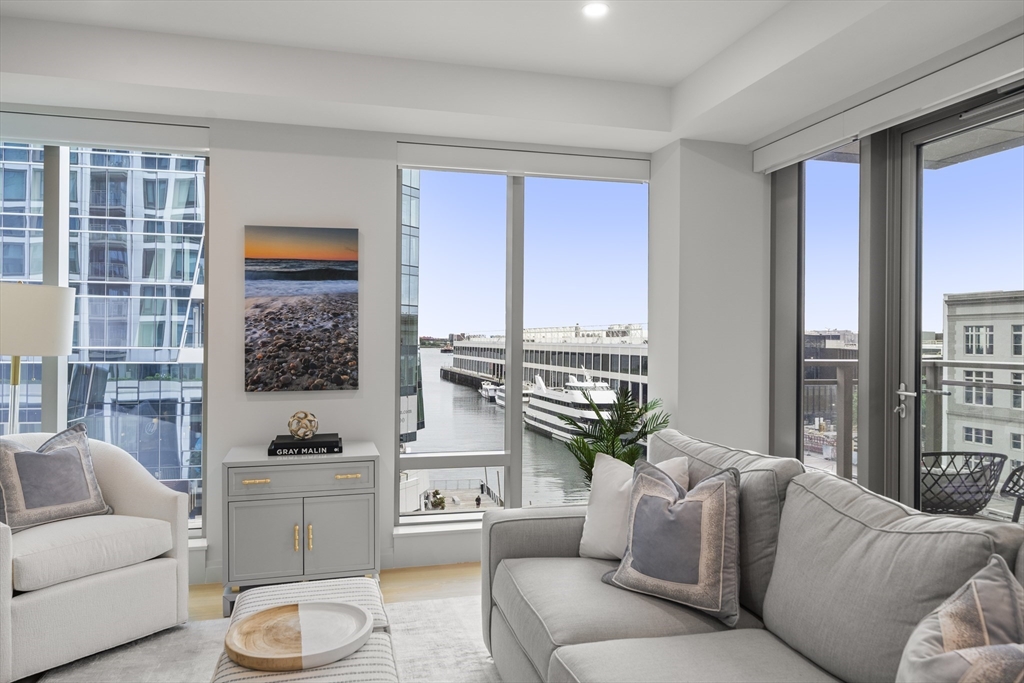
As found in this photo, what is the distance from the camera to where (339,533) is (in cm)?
334

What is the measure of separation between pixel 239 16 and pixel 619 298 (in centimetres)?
259

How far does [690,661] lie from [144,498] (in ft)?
7.97

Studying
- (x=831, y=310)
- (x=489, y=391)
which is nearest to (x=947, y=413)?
(x=831, y=310)

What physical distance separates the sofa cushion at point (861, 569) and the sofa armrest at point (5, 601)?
2.51m

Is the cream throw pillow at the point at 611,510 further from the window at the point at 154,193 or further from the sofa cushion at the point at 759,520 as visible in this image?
the window at the point at 154,193

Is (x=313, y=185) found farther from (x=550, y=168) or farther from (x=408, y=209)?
(x=550, y=168)

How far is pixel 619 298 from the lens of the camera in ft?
14.2

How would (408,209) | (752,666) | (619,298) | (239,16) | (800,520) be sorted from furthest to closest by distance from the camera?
(619,298)
(408,209)
(239,16)
(800,520)
(752,666)

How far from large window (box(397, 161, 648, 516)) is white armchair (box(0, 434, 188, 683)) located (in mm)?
1374

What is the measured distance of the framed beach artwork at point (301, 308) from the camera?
3.66 metres

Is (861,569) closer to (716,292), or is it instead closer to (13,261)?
(716,292)

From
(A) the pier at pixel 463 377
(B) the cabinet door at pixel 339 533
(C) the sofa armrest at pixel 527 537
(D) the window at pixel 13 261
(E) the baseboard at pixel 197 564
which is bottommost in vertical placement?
(E) the baseboard at pixel 197 564

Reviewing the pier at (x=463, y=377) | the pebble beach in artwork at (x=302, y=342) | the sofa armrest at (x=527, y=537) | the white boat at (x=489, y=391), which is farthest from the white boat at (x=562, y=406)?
the sofa armrest at (x=527, y=537)

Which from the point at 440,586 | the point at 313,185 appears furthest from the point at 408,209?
the point at 440,586
